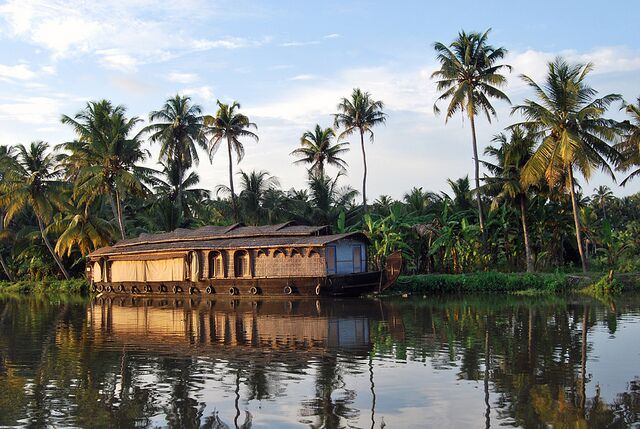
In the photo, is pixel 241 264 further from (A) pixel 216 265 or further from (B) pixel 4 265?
(B) pixel 4 265

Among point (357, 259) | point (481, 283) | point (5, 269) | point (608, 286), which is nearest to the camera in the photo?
point (608, 286)

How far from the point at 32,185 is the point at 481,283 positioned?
22.8 meters

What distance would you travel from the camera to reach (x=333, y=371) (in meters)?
10.1

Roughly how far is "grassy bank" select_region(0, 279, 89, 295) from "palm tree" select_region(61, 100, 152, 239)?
396 cm

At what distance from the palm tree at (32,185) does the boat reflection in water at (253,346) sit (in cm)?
1267

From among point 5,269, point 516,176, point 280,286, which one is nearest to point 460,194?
point 516,176

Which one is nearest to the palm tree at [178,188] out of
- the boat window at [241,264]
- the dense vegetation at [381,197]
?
the dense vegetation at [381,197]

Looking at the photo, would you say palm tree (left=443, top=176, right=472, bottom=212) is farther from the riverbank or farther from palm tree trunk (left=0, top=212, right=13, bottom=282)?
palm tree trunk (left=0, top=212, right=13, bottom=282)

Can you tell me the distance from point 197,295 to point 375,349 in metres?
16.9

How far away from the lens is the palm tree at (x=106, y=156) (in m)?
32.4

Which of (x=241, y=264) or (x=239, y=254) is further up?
(x=239, y=254)

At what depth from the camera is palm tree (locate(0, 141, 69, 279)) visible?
3425 cm

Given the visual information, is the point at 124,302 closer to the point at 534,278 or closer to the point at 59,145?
the point at 59,145

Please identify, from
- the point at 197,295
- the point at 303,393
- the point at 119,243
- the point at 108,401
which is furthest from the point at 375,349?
the point at 119,243
